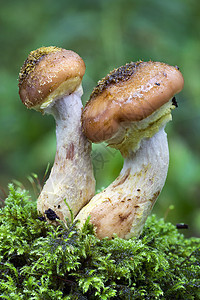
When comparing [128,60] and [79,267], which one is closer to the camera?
[79,267]

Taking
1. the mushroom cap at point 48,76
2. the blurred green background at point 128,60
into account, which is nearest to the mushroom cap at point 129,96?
the mushroom cap at point 48,76

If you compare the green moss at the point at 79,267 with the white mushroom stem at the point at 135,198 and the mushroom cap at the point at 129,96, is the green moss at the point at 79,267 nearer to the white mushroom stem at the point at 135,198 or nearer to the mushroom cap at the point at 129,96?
the white mushroom stem at the point at 135,198

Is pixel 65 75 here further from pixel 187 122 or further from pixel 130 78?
pixel 187 122

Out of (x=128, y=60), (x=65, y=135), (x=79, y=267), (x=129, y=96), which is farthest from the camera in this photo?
(x=128, y=60)

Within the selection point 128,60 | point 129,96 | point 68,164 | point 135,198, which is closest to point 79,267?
point 135,198

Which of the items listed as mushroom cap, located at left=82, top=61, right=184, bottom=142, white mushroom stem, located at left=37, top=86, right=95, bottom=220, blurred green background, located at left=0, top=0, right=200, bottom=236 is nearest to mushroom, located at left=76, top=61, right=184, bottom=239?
mushroom cap, located at left=82, top=61, right=184, bottom=142

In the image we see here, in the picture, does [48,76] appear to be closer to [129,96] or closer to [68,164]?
[129,96]
